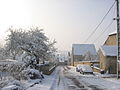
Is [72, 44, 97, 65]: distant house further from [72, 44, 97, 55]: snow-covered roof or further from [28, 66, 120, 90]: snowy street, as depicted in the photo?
[28, 66, 120, 90]: snowy street

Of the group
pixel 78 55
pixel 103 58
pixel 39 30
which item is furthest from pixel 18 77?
pixel 78 55

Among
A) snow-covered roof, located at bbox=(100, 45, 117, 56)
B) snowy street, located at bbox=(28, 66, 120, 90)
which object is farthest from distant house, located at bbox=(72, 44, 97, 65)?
snowy street, located at bbox=(28, 66, 120, 90)

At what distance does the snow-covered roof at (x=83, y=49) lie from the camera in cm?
11956

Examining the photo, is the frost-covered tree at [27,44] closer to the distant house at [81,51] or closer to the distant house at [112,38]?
the distant house at [112,38]

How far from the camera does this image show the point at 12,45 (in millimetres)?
42906

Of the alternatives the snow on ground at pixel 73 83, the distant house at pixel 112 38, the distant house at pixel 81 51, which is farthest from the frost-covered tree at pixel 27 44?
the distant house at pixel 81 51

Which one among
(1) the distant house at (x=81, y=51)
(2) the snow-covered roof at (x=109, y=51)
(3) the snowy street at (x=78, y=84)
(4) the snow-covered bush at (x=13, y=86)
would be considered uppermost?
(1) the distant house at (x=81, y=51)

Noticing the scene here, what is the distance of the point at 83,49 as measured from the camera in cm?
12300

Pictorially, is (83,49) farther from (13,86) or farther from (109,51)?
(13,86)

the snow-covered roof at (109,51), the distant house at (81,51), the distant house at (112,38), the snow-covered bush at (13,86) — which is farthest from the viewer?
the distant house at (81,51)

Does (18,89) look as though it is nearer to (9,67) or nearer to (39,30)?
(9,67)

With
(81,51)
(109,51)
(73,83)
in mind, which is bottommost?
(73,83)

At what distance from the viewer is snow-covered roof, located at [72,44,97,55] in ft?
392

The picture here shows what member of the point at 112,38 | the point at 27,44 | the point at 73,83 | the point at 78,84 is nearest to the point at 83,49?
the point at 112,38
